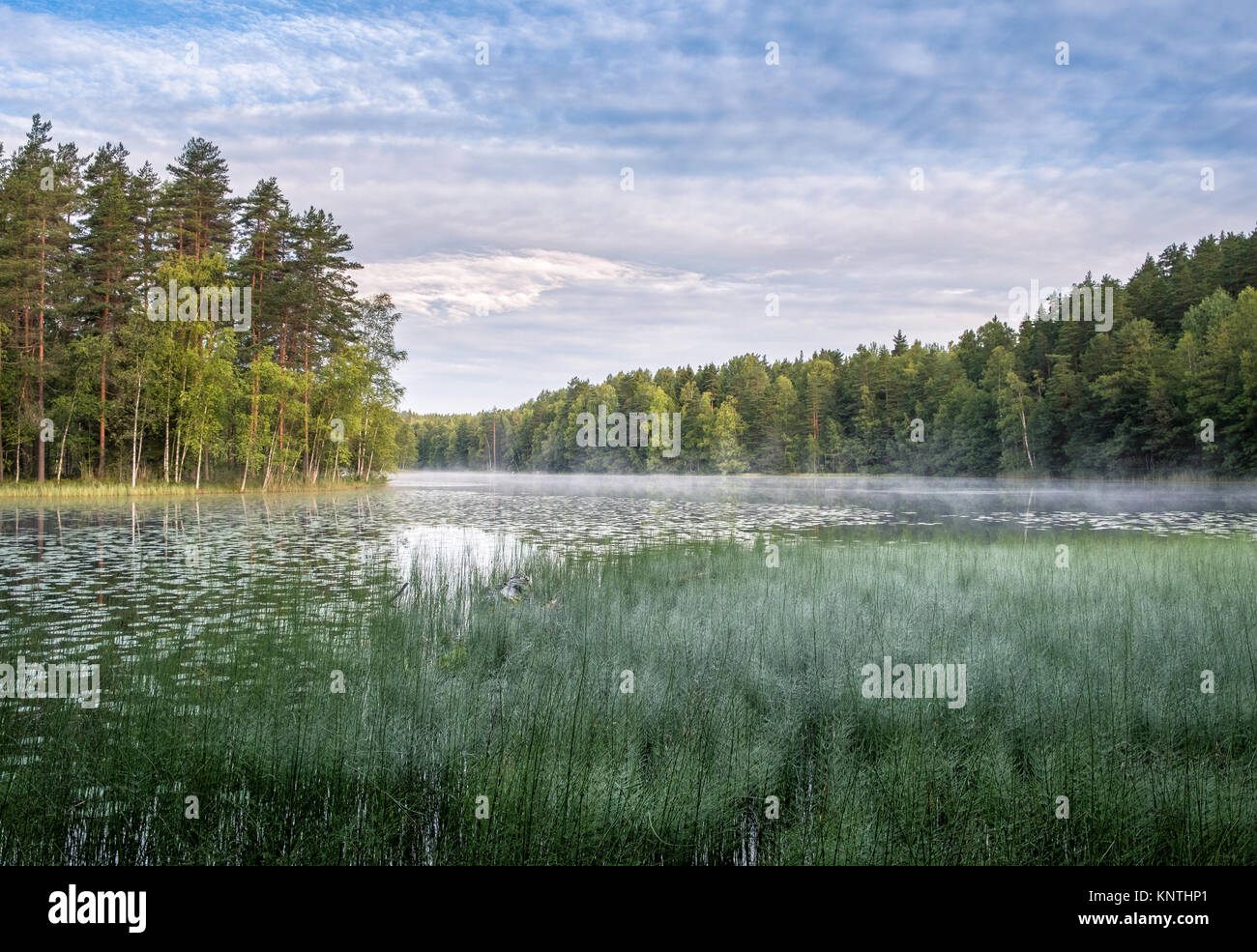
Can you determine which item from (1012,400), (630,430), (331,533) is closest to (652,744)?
(331,533)

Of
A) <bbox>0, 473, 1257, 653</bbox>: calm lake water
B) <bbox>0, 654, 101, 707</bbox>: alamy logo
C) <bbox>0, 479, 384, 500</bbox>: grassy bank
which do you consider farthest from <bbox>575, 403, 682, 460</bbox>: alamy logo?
<bbox>0, 654, 101, 707</bbox>: alamy logo

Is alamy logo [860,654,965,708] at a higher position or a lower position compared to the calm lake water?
higher

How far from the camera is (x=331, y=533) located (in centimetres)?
2147

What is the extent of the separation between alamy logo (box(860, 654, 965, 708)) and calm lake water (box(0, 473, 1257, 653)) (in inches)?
299

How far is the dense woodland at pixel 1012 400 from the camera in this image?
2173 inches

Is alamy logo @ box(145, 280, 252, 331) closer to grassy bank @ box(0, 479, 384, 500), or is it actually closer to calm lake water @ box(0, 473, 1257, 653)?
grassy bank @ box(0, 479, 384, 500)
